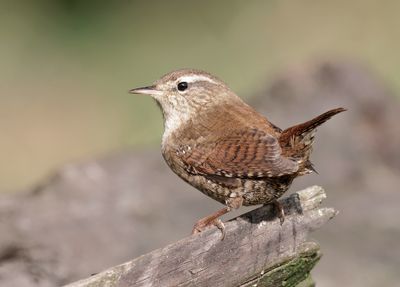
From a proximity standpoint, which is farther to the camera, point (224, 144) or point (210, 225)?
point (224, 144)

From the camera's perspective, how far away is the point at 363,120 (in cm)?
744

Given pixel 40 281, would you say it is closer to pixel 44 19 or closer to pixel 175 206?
pixel 175 206

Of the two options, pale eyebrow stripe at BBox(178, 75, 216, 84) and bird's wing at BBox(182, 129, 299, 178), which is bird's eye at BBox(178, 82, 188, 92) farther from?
bird's wing at BBox(182, 129, 299, 178)

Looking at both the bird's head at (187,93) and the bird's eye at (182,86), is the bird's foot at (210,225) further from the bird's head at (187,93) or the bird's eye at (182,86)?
the bird's eye at (182,86)

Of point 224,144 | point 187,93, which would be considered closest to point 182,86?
point 187,93

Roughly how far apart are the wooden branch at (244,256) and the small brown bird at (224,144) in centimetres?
8

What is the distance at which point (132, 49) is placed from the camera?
39.4 ft

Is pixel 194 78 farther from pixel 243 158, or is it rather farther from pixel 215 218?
pixel 215 218

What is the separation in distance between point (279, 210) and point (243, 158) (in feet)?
0.89

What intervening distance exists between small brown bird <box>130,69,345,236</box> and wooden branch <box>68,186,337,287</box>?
8cm

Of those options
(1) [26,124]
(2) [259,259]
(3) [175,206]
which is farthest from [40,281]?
(1) [26,124]

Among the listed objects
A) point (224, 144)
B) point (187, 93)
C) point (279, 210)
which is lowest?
point (279, 210)

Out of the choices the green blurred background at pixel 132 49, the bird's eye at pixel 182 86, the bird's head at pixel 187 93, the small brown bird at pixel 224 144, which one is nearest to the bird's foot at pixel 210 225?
the small brown bird at pixel 224 144

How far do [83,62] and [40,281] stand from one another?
6559 millimetres
